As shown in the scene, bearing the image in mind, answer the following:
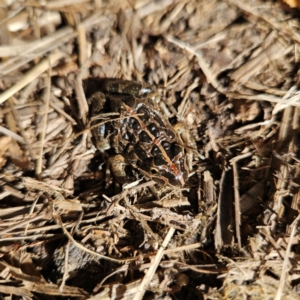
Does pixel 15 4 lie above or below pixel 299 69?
above

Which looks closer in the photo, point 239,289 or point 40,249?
point 239,289

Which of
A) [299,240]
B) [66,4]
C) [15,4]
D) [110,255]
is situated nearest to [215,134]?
[299,240]

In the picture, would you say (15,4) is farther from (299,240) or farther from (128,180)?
(299,240)

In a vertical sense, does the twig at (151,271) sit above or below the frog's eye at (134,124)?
below

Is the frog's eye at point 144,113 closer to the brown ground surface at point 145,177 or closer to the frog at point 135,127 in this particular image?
the frog at point 135,127

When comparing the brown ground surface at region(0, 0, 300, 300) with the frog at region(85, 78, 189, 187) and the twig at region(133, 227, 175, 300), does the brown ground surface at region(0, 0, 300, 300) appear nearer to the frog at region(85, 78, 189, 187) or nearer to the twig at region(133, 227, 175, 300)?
the twig at region(133, 227, 175, 300)

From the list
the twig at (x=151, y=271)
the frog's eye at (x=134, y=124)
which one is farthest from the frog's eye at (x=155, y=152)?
the twig at (x=151, y=271)
